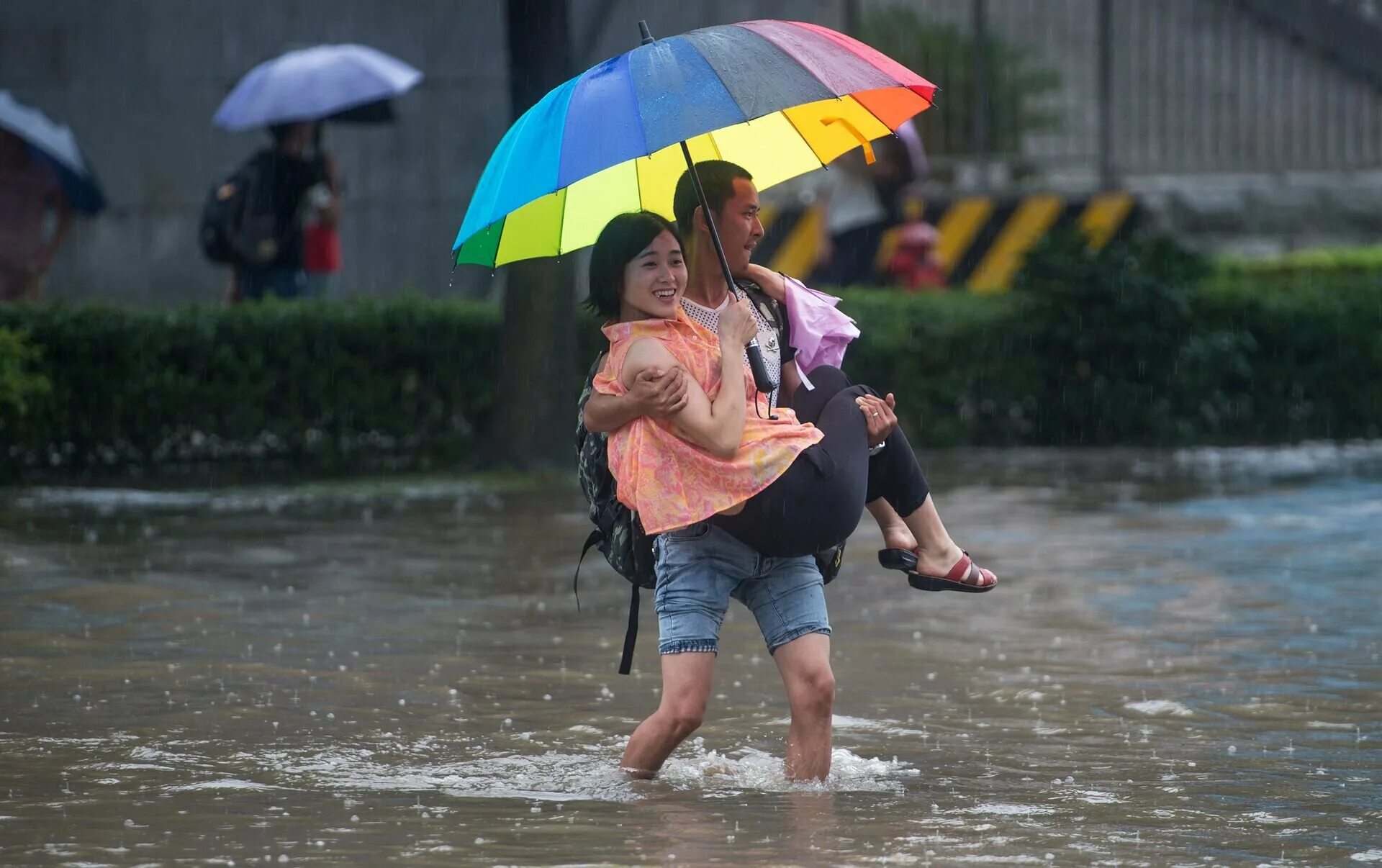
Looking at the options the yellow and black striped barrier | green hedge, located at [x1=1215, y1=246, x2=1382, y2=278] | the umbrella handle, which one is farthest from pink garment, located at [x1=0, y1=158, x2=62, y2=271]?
the umbrella handle

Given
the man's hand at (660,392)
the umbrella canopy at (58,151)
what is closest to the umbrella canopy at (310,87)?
the umbrella canopy at (58,151)

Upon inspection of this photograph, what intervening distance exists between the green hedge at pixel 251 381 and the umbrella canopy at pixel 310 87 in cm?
127

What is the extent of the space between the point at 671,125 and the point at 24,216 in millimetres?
9922

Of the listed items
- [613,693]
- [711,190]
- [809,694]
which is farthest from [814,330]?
[613,693]

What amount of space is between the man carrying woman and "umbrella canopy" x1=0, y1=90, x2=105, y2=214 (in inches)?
354

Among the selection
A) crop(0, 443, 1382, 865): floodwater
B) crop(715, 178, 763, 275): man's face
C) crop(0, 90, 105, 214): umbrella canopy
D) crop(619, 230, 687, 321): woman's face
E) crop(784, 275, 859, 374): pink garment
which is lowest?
crop(0, 443, 1382, 865): floodwater

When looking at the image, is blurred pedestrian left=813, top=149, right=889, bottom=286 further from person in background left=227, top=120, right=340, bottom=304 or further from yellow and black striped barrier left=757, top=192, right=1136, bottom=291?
person in background left=227, top=120, right=340, bottom=304

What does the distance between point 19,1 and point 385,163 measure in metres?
3.01

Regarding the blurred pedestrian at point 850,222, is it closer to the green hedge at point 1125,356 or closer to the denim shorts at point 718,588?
the green hedge at point 1125,356

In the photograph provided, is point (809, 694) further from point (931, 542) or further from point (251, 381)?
point (251, 381)

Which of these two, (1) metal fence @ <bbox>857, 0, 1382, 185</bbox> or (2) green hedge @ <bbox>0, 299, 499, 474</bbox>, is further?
(1) metal fence @ <bbox>857, 0, 1382, 185</bbox>

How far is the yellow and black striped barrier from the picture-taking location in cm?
1784

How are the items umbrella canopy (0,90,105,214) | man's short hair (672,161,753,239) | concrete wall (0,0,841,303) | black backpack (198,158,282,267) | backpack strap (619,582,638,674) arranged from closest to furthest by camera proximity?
1. man's short hair (672,161,753,239)
2. backpack strap (619,582,638,674)
3. black backpack (198,158,282,267)
4. umbrella canopy (0,90,105,214)
5. concrete wall (0,0,841,303)

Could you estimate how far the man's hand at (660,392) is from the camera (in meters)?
5.49
